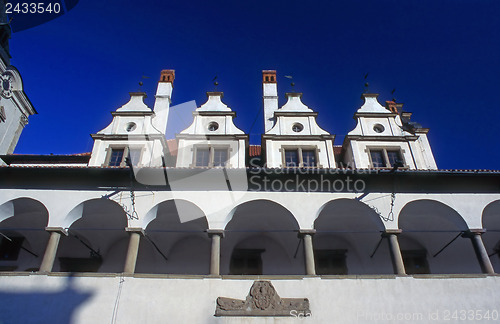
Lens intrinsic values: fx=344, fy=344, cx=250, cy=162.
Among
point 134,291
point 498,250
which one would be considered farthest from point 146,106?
point 498,250

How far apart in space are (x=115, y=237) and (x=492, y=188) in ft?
48.8

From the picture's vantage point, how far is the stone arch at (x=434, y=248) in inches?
548

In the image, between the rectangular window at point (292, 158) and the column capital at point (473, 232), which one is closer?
the column capital at point (473, 232)

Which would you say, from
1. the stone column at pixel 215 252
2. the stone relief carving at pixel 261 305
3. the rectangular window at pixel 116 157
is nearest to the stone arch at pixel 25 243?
the rectangular window at pixel 116 157

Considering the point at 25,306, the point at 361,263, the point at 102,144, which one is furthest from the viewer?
the point at 102,144

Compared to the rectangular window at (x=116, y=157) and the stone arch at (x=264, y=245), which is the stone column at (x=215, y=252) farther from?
the rectangular window at (x=116, y=157)

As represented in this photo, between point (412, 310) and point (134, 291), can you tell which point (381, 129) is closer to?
point (412, 310)

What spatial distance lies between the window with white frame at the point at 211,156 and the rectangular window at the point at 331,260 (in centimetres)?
552

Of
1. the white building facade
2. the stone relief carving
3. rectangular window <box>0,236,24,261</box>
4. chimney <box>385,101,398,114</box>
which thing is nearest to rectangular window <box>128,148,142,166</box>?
the white building facade

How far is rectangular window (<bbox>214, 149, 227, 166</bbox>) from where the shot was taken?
49.0ft

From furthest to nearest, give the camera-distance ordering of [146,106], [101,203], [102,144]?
[146,106]
[102,144]
[101,203]

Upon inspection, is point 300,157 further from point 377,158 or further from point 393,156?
point 393,156

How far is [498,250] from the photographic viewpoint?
1459 cm

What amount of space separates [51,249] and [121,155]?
504 centimetres
